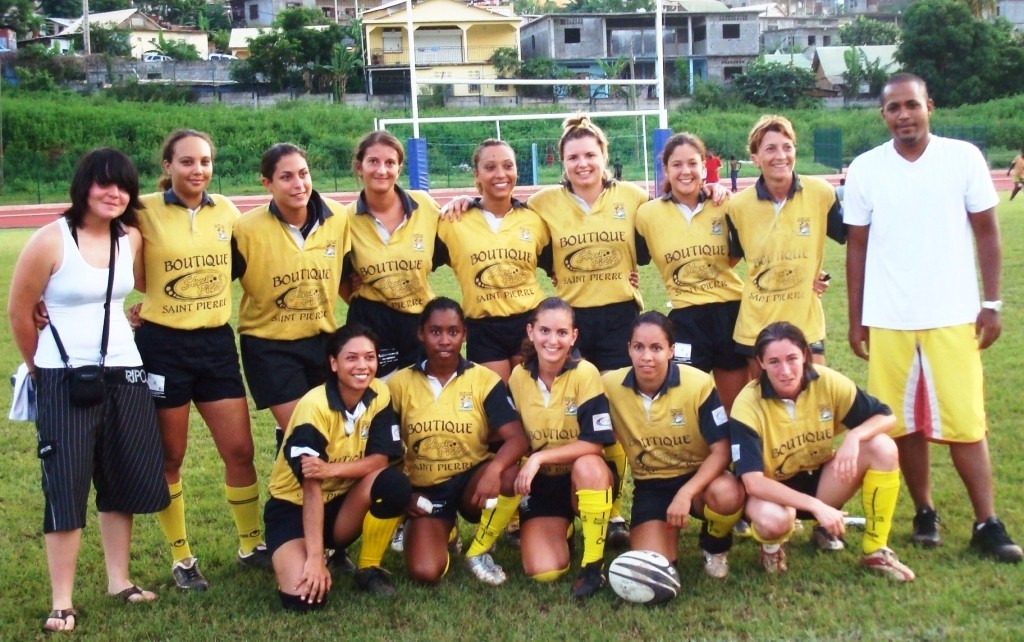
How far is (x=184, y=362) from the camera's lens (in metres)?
3.93

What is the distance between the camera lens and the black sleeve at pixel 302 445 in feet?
12.5

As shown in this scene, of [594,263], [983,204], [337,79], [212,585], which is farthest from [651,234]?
[337,79]

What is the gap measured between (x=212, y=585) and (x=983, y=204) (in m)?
3.22

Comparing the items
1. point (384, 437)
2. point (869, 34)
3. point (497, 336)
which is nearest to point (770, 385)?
point (497, 336)

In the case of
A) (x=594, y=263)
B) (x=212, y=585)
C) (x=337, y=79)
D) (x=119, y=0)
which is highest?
(x=119, y=0)

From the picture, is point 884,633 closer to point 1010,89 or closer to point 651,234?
point 651,234

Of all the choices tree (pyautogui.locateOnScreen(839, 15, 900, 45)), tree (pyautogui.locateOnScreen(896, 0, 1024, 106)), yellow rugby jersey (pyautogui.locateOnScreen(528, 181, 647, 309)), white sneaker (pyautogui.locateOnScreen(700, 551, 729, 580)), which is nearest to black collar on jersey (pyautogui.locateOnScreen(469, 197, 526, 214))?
yellow rugby jersey (pyautogui.locateOnScreen(528, 181, 647, 309))

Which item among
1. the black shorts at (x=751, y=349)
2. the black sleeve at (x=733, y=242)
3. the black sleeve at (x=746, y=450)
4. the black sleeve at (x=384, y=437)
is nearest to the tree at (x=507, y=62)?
the black sleeve at (x=733, y=242)

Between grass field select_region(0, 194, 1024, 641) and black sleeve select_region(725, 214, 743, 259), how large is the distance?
3.86 feet

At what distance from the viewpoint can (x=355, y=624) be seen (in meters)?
3.58

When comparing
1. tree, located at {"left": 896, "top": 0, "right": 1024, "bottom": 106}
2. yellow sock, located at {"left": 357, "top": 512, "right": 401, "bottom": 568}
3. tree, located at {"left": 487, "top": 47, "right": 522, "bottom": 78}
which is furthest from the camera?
tree, located at {"left": 487, "top": 47, "right": 522, "bottom": 78}

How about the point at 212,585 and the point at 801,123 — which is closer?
the point at 212,585

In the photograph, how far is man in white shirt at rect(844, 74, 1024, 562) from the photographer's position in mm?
3838

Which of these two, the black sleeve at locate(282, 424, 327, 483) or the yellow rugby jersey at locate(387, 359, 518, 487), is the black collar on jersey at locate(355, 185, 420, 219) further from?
the black sleeve at locate(282, 424, 327, 483)
